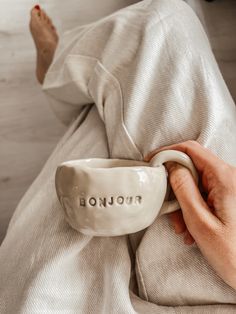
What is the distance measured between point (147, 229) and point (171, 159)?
13 centimetres

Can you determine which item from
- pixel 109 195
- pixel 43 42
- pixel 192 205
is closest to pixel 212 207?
pixel 192 205

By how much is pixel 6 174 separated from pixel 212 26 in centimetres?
72

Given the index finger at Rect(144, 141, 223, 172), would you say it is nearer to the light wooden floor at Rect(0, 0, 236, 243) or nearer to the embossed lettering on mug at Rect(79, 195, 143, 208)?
the embossed lettering on mug at Rect(79, 195, 143, 208)

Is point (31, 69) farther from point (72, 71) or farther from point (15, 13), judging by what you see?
point (72, 71)

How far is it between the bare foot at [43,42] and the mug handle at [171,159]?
0.58 m

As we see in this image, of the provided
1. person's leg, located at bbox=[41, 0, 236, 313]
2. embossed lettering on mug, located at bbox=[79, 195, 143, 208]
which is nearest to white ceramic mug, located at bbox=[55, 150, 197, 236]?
embossed lettering on mug, located at bbox=[79, 195, 143, 208]

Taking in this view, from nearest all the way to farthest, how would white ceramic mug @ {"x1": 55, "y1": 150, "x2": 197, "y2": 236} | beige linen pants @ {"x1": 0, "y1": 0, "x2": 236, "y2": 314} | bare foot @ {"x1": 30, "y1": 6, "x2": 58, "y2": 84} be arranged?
white ceramic mug @ {"x1": 55, "y1": 150, "x2": 197, "y2": 236}, beige linen pants @ {"x1": 0, "y1": 0, "x2": 236, "y2": 314}, bare foot @ {"x1": 30, "y1": 6, "x2": 58, "y2": 84}

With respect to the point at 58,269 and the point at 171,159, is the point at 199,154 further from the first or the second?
the point at 58,269

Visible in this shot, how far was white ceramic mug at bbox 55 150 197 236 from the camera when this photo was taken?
47 centimetres

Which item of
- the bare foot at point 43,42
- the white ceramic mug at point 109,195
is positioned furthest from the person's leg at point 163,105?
the bare foot at point 43,42

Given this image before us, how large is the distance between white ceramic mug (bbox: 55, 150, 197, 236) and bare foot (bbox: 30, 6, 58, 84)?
573mm

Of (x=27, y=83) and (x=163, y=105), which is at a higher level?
(x=163, y=105)

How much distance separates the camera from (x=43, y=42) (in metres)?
1.01

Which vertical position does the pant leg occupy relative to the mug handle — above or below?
below
